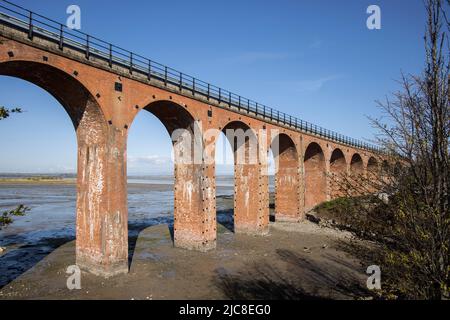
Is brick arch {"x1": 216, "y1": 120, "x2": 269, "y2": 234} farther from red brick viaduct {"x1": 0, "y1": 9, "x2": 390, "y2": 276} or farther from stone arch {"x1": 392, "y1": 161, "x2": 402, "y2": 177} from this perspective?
stone arch {"x1": 392, "y1": 161, "x2": 402, "y2": 177}

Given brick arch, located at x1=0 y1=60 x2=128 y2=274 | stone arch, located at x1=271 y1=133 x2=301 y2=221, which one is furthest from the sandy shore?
stone arch, located at x1=271 y1=133 x2=301 y2=221

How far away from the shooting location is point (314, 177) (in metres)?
32.6

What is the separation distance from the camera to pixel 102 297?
11.0m

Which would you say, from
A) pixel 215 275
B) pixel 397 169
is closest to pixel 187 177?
pixel 215 275

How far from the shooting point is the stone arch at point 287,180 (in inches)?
1099

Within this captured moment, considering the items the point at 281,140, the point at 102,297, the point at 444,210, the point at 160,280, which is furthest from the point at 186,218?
the point at 444,210

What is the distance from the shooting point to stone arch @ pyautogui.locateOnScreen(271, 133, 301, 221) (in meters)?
27.9

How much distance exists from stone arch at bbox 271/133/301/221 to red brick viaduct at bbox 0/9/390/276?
5.37 metres

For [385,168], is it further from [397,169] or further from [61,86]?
[61,86]

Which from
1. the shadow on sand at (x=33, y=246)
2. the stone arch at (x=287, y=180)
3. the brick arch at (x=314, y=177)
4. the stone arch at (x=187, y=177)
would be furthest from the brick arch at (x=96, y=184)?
the brick arch at (x=314, y=177)

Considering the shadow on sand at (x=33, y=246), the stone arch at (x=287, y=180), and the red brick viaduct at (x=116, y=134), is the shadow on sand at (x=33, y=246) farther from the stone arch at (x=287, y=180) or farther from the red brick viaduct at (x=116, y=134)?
the stone arch at (x=287, y=180)

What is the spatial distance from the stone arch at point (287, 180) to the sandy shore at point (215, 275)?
8.49 metres

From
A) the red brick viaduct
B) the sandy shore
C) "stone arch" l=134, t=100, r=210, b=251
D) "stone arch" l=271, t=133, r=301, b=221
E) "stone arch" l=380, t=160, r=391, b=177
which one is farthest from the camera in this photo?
"stone arch" l=271, t=133, r=301, b=221

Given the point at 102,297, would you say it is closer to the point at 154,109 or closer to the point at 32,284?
the point at 32,284
